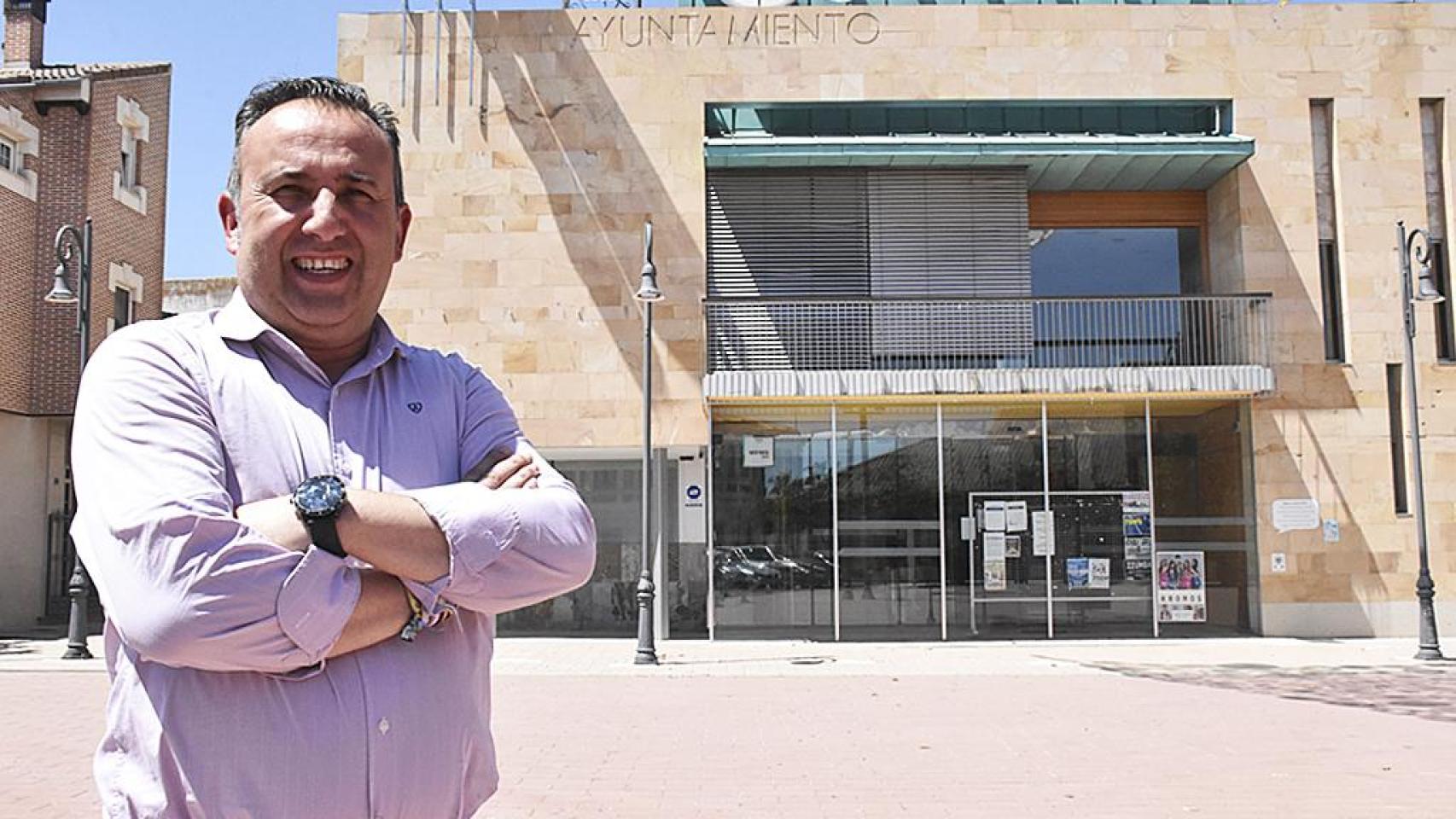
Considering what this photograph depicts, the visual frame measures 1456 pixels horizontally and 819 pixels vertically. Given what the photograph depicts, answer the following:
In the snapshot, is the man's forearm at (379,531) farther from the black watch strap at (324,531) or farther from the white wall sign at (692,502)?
the white wall sign at (692,502)

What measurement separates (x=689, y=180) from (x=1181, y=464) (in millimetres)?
9718

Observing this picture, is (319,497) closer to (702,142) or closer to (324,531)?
(324,531)

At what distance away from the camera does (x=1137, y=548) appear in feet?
70.5

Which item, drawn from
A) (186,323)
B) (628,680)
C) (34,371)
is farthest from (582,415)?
(186,323)

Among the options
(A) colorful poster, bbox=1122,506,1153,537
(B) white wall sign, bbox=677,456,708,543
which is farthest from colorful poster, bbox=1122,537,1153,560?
(B) white wall sign, bbox=677,456,708,543

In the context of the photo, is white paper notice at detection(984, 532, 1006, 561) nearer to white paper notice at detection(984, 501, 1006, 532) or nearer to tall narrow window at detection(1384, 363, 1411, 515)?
white paper notice at detection(984, 501, 1006, 532)

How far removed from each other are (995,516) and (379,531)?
1995cm

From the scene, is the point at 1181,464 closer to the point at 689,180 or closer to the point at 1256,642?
the point at 1256,642

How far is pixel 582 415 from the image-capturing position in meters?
21.5

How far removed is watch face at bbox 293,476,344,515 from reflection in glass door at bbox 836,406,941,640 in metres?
19.5

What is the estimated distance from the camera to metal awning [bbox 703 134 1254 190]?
2092 cm

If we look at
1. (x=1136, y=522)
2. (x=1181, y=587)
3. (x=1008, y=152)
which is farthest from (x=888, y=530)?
(x=1008, y=152)

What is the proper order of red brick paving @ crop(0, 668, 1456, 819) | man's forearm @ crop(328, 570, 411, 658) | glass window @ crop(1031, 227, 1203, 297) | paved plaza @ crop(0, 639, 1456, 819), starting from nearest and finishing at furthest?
man's forearm @ crop(328, 570, 411, 658) < red brick paving @ crop(0, 668, 1456, 819) < paved plaza @ crop(0, 639, 1456, 819) < glass window @ crop(1031, 227, 1203, 297)

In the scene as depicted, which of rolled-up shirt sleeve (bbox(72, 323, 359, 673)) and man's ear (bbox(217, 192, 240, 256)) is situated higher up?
man's ear (bbox(217, 192, 240, 256))
